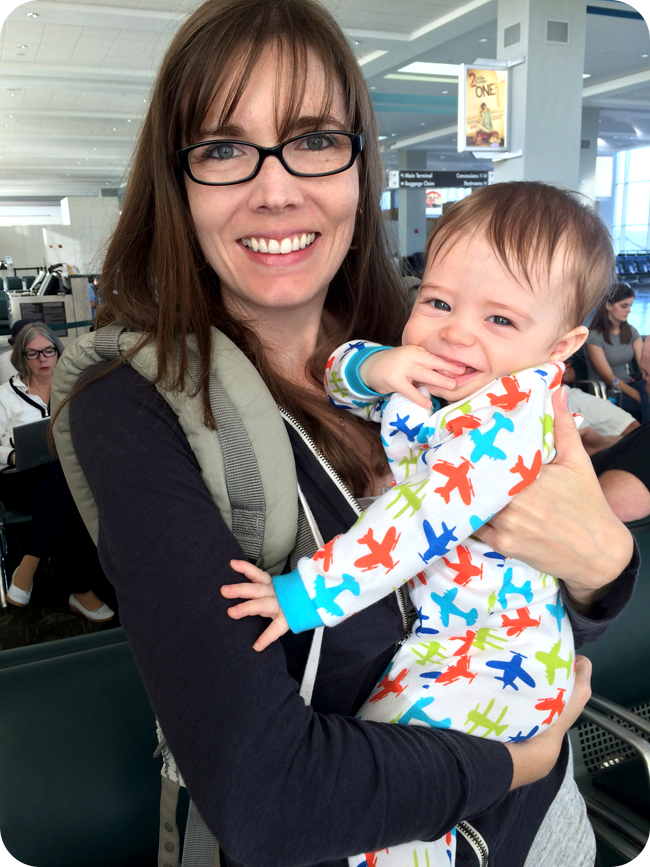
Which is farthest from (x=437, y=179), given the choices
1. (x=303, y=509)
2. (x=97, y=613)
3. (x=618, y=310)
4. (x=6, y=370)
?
(x=303, y=509)

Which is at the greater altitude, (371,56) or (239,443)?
(371,56)

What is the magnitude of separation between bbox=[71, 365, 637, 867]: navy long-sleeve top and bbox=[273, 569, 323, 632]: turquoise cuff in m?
0.06

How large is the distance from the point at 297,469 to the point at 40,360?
13.4ft

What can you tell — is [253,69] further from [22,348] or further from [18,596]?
[22,348]

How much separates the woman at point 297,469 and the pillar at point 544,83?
6945mm

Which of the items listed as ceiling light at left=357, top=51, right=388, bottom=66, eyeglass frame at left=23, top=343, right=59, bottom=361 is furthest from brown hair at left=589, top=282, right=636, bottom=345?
ceiling light at left=357, top=51, right=388, bottom=66

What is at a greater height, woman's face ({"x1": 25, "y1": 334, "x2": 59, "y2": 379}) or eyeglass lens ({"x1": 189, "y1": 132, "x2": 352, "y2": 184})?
eyeglass lens ({"x1": 189, "y1": 132, "x2": 352, "y2": 184})

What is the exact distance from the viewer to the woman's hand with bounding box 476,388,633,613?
37.4 inches

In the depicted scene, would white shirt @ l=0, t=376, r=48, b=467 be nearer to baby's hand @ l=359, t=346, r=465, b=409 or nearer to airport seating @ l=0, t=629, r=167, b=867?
airport seating @ l=0, t=629, r=167, b=867

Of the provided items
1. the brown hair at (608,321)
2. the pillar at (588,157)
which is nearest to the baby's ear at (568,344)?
the brown hair at (608,321)

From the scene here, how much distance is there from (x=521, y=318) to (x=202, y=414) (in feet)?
1.85

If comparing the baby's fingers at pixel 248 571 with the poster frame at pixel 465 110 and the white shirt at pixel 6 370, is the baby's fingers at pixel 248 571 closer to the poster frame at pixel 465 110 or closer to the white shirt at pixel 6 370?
the white shirt at pixel 6 370

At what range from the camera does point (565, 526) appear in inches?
38.3

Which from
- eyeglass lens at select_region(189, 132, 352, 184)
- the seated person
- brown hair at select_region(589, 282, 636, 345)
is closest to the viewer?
eyeglass lens at select_region(189, 132, 352, 184)
